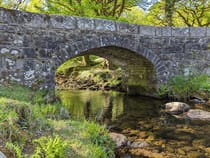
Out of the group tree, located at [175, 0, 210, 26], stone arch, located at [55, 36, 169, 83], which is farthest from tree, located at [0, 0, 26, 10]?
stone arch, located at [55, 36, 169, 83]

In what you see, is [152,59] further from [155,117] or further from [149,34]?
[155,117]

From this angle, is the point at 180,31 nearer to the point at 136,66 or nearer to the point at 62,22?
the point at 136,66

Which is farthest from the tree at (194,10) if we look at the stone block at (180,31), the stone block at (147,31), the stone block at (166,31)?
the stone block at (147,31)

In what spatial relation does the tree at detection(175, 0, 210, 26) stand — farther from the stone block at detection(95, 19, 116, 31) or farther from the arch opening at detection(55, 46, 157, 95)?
the stone block at detection(95, 19, 116, 31)

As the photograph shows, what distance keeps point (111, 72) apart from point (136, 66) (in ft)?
9.20

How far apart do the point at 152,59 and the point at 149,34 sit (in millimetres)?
840

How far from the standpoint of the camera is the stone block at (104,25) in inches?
313

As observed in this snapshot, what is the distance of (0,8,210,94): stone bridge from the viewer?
664cm

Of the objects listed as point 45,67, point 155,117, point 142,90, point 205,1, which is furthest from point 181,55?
point 205,1

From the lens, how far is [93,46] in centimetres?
792

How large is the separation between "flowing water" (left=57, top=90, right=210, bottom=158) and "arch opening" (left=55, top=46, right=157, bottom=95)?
5.00 ft

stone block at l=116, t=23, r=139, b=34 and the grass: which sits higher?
stone block at l=116, t=23, r=139, b=34

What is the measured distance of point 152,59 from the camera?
365 inches

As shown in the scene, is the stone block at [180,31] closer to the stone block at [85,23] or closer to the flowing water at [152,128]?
the flowing water at [152,128]
